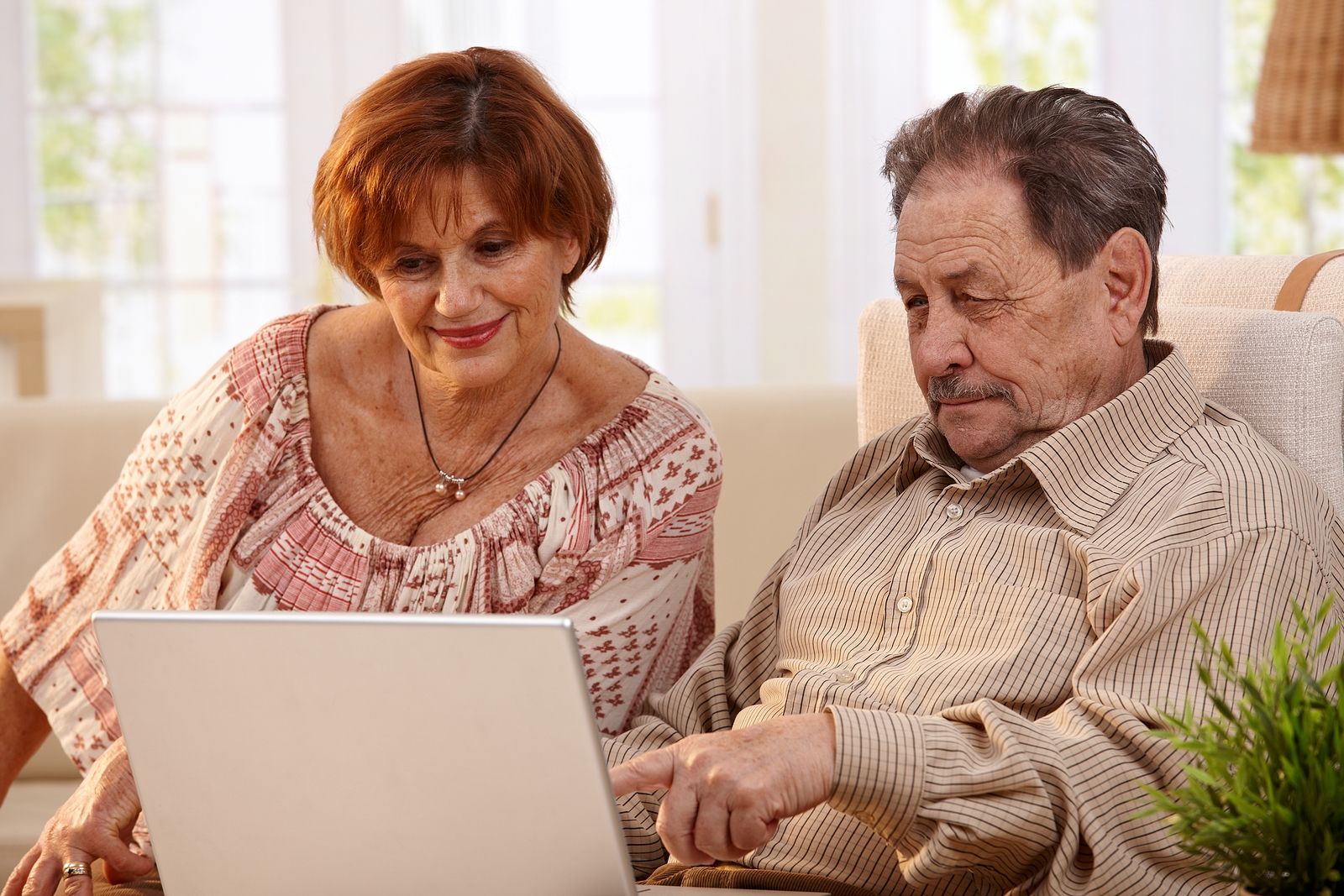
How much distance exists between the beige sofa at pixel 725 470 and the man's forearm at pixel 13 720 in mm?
331

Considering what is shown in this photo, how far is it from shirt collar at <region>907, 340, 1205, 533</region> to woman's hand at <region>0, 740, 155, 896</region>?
3.04 ft

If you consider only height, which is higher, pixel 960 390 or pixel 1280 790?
pixel 960 390

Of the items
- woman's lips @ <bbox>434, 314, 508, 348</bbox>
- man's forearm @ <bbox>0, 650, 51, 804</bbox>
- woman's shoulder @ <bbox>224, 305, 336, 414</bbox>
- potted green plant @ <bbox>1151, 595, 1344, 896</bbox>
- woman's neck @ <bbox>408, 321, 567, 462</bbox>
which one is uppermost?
woman's lips @ <bbox>434, 314, 508, 348</bbox>

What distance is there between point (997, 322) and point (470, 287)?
1.77 feet

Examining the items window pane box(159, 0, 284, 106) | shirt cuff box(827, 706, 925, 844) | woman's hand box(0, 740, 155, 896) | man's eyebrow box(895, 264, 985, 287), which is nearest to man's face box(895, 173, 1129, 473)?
man's eyebrow box(895, 264, 985, 287)

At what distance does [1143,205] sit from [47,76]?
134 inches

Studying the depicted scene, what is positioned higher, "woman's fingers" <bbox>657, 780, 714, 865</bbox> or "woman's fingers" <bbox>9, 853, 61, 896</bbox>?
"woman's fingers" <bbox>657, 780, 714, 865</bbox>

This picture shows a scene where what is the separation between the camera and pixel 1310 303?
5.35 ft

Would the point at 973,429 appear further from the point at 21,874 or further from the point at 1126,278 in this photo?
the point at 21,874

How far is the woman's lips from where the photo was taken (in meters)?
1.61

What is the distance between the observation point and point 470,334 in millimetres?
1613

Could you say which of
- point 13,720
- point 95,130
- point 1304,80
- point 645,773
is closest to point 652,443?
point 645,773

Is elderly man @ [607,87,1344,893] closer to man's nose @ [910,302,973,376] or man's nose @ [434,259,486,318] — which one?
man's nose @ [910,302,973,376]

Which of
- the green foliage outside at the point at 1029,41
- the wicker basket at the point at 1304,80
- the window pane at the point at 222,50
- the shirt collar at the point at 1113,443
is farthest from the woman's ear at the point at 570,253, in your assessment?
the window pane at the point at 222,50
